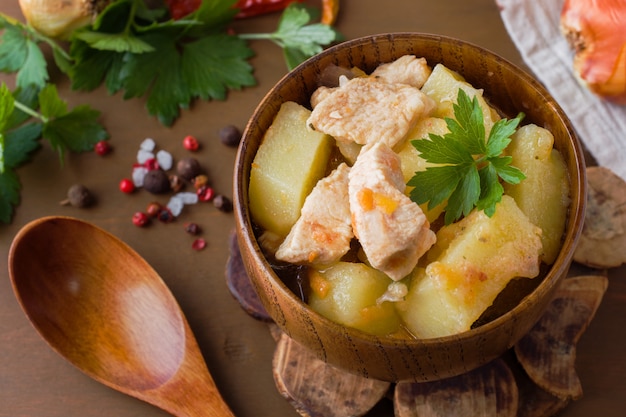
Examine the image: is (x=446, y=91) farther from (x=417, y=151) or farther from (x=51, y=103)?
(x=51, y=103)

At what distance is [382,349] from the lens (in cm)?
127

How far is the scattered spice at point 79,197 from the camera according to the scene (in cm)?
206

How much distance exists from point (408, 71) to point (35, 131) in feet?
4.06

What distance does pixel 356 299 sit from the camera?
1.31 m

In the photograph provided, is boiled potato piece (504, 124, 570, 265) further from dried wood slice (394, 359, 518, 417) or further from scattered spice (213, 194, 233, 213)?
scattered spice (213, 194, 233, 213)

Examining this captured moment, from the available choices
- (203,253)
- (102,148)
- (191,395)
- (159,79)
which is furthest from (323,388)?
(159,79)

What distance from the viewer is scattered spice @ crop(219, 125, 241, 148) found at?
2141mm

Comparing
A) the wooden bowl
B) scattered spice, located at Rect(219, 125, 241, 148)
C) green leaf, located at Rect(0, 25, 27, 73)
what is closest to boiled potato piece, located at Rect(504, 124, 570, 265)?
the wooden bowl

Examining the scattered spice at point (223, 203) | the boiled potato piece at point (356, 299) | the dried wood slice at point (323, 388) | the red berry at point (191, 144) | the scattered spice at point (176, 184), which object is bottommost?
the dried wood slice at point (323, 388)

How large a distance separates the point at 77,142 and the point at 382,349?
1307mm

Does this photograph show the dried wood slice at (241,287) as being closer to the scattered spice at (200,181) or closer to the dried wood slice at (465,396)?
the scattered spice at (200,181)

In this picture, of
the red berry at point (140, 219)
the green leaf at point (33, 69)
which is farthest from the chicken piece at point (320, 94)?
the green leaf at point (33, 69)

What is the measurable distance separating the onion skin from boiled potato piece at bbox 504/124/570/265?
2.61ft

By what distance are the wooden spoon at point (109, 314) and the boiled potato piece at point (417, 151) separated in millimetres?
725
